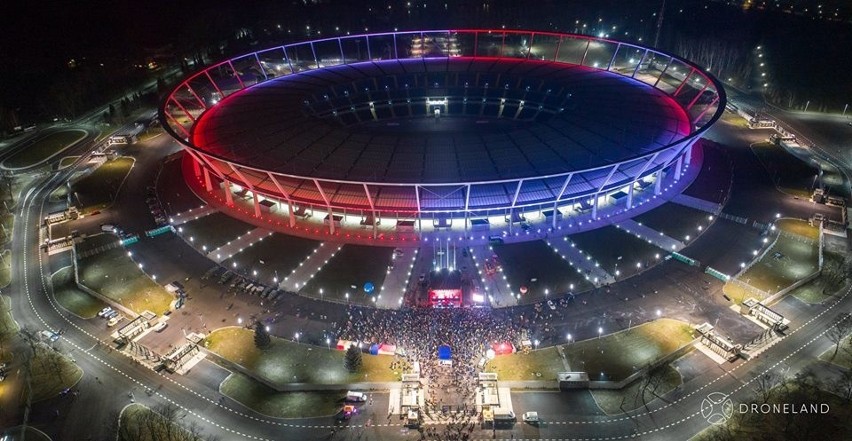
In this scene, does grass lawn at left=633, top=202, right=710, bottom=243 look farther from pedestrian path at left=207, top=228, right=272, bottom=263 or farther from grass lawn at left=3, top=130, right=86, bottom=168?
grass lawn at left=3, top=130, right=86, bottom=168

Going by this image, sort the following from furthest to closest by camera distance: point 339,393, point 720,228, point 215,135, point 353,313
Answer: point 215,135 < point 720,228 < point 353,313 < point 339,393

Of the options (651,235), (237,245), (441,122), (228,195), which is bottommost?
(651,235)

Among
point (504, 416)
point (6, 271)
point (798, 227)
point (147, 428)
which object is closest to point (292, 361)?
point (147, 428)

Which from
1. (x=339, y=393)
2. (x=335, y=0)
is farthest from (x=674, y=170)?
(x=335, y=0)

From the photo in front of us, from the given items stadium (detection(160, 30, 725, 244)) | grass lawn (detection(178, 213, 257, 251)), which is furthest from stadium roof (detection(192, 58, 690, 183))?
grass lawn (detection(178, 213, 257, 251))

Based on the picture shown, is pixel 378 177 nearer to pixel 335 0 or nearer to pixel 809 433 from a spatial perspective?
pixel 809 433

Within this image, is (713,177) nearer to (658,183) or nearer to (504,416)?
(658,183)
